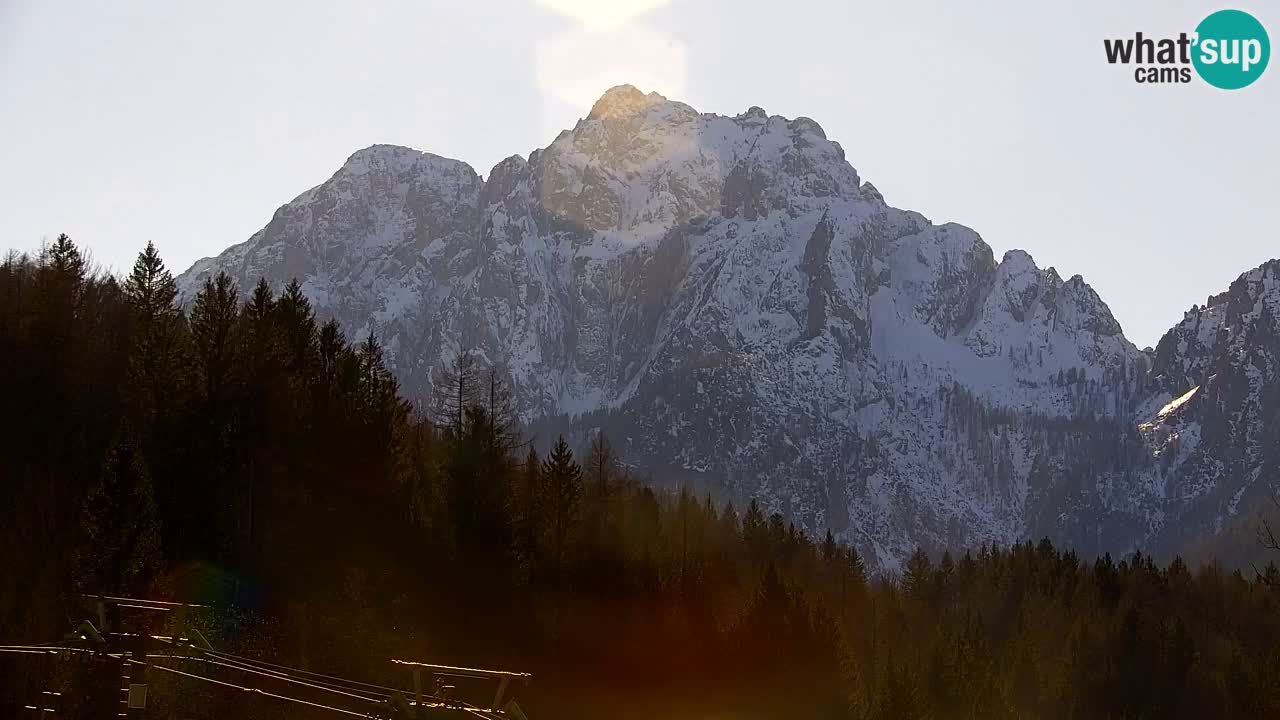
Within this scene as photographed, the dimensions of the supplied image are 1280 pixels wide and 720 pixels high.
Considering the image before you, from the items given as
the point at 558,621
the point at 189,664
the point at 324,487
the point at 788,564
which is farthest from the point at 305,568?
the point at 788,564

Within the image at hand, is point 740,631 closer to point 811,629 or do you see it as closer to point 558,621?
point 811,629

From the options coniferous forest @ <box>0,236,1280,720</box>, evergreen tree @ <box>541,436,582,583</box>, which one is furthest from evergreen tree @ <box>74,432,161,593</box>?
evergreen tree @ <box>541,436,582,583</box>

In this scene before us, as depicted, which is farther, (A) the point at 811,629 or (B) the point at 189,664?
(A) the point at 811,629

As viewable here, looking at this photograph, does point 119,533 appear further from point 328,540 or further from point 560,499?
point 560,499

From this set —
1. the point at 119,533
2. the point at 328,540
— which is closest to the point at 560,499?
the point at 328,540

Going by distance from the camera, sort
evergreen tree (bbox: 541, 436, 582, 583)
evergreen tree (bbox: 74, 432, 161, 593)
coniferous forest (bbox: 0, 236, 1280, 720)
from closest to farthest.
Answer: evergreen tree (bbox: 74, 432, 161, 593), coniferous forest (bbox: 0, 236, 1280, 720), evergreen tree (bbox: 541, 436, 582, 583)

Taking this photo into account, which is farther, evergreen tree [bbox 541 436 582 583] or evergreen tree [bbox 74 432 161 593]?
evergreen tree [bbox 541 436 582 583]

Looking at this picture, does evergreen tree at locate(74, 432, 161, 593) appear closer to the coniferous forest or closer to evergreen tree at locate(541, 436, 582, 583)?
the coniferous forest

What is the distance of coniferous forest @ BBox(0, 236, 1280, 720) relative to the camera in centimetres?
6095

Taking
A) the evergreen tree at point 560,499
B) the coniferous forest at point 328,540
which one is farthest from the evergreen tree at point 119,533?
the evergreen tree at point 560,499

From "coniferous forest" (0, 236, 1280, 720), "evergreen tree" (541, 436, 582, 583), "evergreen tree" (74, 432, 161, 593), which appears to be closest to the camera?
"evergreen tree" (74, 432, 161, 593)

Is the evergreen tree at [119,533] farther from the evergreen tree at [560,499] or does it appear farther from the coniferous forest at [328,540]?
the evergreen tree at [560,499]

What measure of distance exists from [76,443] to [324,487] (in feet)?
39.0

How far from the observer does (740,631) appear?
100 m
